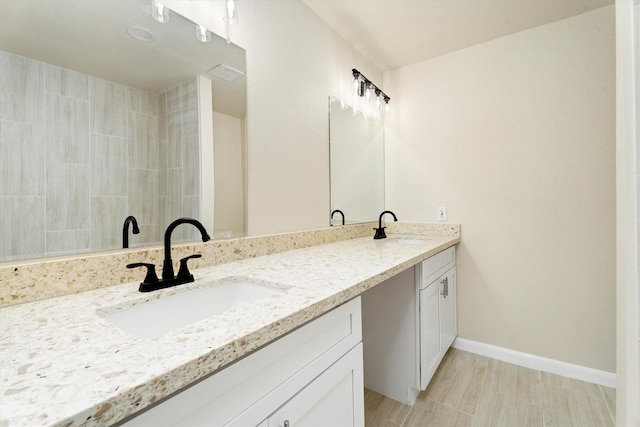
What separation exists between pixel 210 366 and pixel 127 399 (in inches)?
5.1

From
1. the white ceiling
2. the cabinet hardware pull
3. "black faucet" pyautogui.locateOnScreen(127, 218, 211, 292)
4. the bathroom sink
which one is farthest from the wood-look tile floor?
the white ceiling

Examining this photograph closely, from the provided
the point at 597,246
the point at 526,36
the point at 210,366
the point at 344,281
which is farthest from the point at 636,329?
the point at 526,36

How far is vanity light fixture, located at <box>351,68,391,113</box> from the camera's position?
7.28ft

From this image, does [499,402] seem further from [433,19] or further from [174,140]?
[433,19]

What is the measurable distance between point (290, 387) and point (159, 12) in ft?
4.32

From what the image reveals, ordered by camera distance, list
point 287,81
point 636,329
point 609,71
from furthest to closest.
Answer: point 609,71, point 287,81, point 636,329

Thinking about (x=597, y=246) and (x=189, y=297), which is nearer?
(x=189, y=297)

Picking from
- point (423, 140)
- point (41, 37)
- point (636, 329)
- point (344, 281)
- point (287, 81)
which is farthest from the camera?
point (423, 140)

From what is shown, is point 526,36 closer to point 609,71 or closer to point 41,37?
point 609,71

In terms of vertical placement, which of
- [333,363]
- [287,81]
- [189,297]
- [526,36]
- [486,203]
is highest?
[526,36]

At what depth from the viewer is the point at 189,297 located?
938 mm

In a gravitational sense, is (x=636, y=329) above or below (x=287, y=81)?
below

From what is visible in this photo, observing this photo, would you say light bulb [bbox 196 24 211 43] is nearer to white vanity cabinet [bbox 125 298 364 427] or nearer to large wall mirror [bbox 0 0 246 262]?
large wall mirror [bbox 0 0 246 262]

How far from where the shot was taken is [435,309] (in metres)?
1.79
